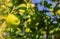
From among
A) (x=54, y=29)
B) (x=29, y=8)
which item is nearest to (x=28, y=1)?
(x=29, y=8)

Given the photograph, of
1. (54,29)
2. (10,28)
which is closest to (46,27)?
(54,29)

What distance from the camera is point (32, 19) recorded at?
0.71 m

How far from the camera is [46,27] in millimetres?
727

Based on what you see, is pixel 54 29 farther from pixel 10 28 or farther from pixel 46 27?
pixel 10 28

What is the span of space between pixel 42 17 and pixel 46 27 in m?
0.05

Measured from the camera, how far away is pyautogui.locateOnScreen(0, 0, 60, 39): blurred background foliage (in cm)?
70

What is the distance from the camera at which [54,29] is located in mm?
729

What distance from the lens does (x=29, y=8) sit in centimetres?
71

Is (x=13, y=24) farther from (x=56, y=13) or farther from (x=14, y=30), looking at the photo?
(x=56, y=13)

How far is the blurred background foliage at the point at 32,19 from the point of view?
70 cm

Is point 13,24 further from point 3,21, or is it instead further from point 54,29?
point 54,29

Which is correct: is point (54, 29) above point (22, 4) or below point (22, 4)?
below

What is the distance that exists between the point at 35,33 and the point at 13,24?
10cm

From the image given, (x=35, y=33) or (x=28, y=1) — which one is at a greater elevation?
(x=28, y=1)
